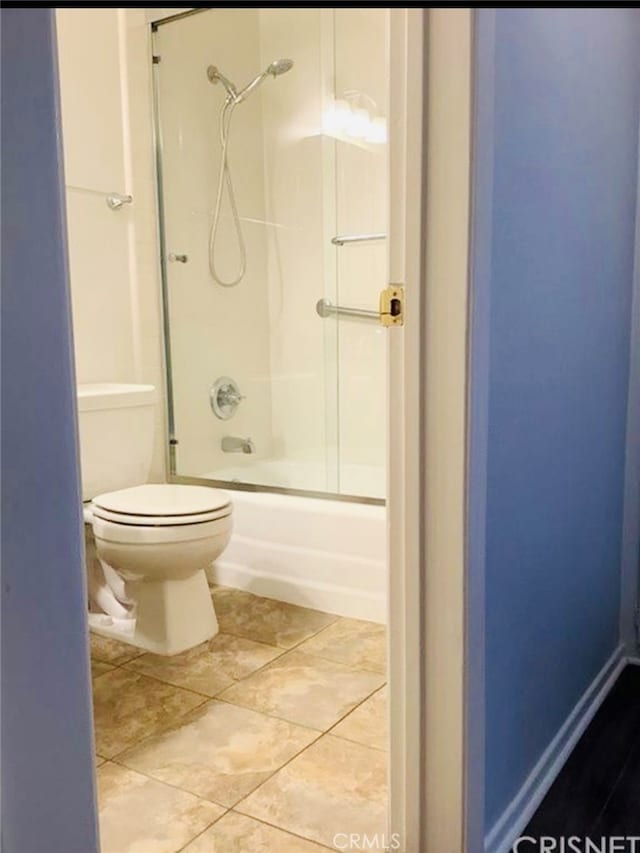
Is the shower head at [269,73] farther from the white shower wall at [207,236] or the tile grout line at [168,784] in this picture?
the tile grout line at [168,784]

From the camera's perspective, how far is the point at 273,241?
293 cm

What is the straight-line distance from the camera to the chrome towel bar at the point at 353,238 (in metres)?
2.75

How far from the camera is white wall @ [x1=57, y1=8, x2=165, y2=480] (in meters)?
2.32

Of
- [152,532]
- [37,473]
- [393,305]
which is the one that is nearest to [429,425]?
[393,305]

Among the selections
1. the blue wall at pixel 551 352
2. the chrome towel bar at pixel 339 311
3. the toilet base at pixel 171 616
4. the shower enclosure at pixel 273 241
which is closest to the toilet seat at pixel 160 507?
the toilet base at pixel 171 616

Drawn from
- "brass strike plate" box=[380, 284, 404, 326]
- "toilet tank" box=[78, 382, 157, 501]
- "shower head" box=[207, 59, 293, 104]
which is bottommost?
"toilet tank" box=[78, 382, 157, 501]

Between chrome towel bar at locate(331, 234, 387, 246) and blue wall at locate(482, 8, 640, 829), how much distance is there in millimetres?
1116

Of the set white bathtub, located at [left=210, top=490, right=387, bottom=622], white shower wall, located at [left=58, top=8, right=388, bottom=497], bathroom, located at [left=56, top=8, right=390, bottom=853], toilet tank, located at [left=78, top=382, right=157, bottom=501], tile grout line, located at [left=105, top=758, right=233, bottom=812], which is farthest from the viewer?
white shower wall, located at [left=58, top=8, right=388, bottom=497]

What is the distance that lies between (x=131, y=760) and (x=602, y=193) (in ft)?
5.25

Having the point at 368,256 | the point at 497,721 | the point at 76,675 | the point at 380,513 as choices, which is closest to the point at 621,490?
the point at 380,513

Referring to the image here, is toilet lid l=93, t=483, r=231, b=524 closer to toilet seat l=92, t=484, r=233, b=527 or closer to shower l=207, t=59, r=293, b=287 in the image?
toilet seat l=92, t=484, r=233, b=527

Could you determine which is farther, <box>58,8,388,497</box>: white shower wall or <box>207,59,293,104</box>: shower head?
<box>207,59,293,104</box>: shower head

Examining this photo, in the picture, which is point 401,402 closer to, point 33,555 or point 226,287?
point 33,555

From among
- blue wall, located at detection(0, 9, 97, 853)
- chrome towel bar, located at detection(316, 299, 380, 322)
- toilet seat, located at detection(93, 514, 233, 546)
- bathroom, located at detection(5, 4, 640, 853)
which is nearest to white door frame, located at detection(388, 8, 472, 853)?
bathroom, located at detection(5, 4, 640, 853)
